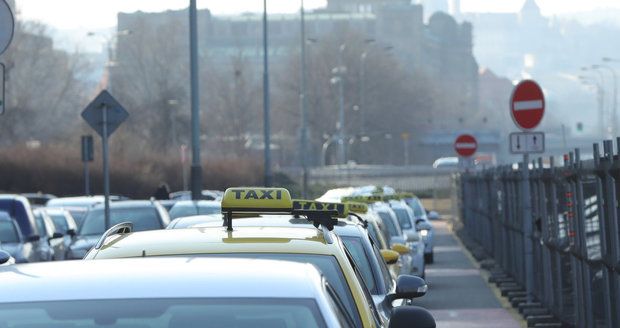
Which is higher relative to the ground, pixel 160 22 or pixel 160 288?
pixel 160 22

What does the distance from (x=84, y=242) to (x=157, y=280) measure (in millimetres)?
19988

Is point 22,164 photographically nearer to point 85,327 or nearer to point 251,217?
point 251,217

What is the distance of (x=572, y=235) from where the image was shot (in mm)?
16469

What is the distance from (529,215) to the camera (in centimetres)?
2056

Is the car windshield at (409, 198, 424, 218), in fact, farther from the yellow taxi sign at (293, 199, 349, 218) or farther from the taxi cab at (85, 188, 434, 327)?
the taxi cab at (85, 188, 434, 327)

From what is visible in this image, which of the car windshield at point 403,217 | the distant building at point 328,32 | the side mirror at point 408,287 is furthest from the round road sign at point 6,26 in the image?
the distant building at point 328,32

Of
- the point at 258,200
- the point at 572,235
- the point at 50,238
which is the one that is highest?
the point at 258,200

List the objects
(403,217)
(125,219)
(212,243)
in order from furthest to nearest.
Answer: (403,217) → (125,219) → (212,243)

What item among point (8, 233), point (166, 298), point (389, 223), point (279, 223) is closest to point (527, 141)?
point (389, 223)

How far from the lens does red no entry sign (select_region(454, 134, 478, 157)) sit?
43719mm

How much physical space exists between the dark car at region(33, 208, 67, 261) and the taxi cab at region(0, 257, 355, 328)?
1736 cm

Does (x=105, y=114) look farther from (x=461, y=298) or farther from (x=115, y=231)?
(x=115, y=231)

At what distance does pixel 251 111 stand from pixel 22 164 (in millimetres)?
53846

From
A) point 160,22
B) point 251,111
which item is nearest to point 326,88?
point 251,111
